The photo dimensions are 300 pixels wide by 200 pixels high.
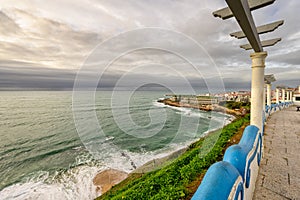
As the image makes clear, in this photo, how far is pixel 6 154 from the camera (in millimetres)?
11516

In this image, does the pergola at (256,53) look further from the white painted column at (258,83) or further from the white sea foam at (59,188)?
the white sea foam at (59,188)

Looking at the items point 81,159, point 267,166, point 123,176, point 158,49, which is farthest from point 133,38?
point 81,159

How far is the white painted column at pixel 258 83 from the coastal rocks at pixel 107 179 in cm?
616

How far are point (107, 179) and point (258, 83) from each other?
23.7 ft

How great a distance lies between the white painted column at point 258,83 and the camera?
9.59 feet

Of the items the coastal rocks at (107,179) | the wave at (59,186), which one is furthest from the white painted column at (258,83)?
the wave at (59,186)

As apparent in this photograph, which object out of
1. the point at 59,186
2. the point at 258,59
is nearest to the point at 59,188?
the point at 59,186

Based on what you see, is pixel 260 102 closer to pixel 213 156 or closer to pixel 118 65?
pixel 213 156

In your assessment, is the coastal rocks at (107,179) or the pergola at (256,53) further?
the coastal rocks at (107,179)

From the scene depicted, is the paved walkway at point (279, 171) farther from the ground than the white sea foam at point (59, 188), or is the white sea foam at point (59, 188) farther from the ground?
the paved walkway at point (279, 171)

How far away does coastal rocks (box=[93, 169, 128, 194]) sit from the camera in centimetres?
656

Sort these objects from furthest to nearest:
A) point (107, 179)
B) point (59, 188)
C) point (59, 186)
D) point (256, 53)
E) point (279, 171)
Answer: point (107, 179) → point (59, 186) → point (59, 188) → point (256, 53) → point (279, 171)

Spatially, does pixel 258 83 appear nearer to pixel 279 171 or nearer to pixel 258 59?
pixel 258 59

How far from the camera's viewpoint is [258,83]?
298 cm
